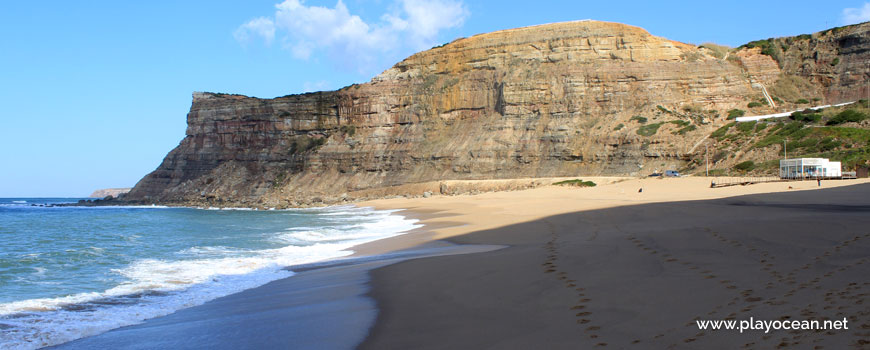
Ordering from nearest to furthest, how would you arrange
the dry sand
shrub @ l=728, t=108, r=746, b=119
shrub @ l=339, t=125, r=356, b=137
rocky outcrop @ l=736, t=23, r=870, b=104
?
the dry sand → shrub @ l=728, t=108, r=746, b=119 → rocky outcrop @ l=736, t=23, r=870, b=104 → shrub @ l=339, t=125, r=356, b=137

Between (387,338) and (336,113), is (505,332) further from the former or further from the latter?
(336,113)

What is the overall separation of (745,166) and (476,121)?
3027cm

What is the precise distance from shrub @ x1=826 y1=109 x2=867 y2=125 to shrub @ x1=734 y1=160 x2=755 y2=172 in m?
8.48

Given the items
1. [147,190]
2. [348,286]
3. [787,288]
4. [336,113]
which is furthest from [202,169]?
[787,288]

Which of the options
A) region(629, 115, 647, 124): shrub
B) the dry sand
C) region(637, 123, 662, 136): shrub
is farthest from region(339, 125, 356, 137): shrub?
the dry sand

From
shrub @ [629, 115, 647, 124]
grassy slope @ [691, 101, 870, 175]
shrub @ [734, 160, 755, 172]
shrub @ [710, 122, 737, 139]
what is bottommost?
shrub @ [734, 160, 755, 172]

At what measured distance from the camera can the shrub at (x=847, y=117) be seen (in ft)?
134

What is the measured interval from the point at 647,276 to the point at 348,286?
161 inches

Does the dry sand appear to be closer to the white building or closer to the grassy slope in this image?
the white building

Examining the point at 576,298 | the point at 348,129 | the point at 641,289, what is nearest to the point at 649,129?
the point at 348,129

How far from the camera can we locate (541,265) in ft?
24.7

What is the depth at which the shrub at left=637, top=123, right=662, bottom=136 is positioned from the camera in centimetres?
5091

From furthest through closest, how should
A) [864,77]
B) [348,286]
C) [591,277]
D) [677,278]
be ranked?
[864,77], [348,286], [591,277], [677,278]

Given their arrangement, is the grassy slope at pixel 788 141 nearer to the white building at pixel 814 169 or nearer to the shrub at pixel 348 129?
the white building at pixel 814 169
